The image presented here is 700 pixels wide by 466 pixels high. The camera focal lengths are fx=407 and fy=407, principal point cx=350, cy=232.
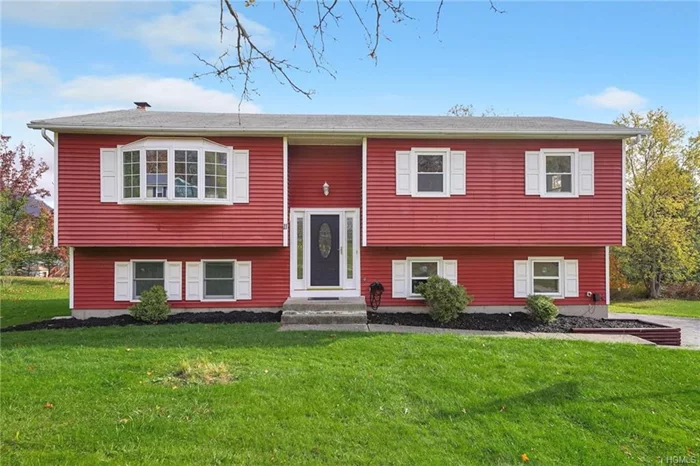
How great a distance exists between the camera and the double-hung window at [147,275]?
10.0 metres

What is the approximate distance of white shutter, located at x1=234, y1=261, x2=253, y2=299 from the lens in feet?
33.2

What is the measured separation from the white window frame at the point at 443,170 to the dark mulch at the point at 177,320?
445cm

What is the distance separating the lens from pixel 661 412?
4.47m

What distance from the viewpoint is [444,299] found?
9125 mm

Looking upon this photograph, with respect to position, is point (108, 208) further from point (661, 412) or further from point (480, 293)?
point (661, 412)

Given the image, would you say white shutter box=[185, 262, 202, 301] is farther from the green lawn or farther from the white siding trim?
the green lawn

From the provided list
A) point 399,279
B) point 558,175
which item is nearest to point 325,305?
point 399,279

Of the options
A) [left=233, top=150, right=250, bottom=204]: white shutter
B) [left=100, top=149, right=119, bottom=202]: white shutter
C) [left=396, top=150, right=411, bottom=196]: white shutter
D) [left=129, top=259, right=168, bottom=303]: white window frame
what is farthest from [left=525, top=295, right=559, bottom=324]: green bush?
[left=100, top=149, right=119, bottom=202]: white shutter

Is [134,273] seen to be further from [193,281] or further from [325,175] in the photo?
[325,175]

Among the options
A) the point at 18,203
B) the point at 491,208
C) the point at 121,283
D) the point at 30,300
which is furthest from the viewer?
the point at 18,203

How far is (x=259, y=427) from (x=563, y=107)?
48.9ft

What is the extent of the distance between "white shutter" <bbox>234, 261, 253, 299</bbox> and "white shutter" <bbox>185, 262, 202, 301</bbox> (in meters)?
0.90

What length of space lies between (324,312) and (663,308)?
1374 centimetres

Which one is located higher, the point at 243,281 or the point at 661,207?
the point at 661,207
